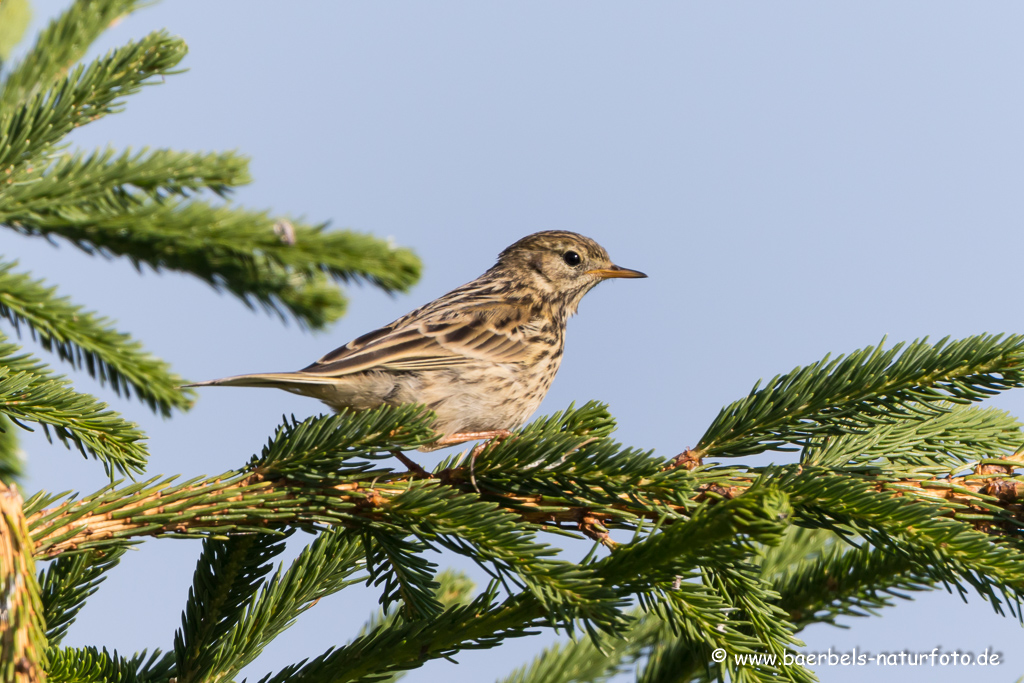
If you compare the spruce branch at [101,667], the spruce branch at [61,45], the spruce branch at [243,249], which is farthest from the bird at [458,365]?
the spruce branch at [61,45]

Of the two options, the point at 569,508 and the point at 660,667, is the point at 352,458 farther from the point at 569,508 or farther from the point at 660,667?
the point at 660,667

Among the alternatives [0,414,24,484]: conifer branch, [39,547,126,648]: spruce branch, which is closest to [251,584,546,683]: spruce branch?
[39,547,126,648]: spruce branch

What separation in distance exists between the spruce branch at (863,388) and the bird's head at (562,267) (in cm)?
368

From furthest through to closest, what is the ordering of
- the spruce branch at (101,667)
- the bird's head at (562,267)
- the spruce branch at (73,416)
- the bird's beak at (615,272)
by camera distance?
1. the bird's head at (562,267)
2. the bird's beak at (615,272)
3. the spruce branch at (73,416)
4. the spruce branch at (101,667)

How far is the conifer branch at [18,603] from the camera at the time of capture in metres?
2.06

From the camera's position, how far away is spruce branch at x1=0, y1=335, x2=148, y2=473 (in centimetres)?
321

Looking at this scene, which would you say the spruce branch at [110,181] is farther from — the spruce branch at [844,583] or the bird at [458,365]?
the spruce branch at [844,583]

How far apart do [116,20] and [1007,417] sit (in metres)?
4.82

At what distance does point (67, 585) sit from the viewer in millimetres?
2967

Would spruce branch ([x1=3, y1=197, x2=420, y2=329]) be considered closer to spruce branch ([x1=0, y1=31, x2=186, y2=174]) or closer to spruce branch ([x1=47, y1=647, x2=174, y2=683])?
spruce branch ([x1=0, y1=31, x2=186, y2=174])

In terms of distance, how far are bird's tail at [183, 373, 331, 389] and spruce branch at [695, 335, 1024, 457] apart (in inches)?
71.8

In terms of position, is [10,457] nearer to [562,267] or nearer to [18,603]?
[18,603]

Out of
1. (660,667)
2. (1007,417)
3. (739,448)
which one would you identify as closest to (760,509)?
(739,448)

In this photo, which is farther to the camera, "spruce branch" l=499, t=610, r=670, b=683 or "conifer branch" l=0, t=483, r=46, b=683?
"spruce branch" l=499, t=610, r=670, b=683
